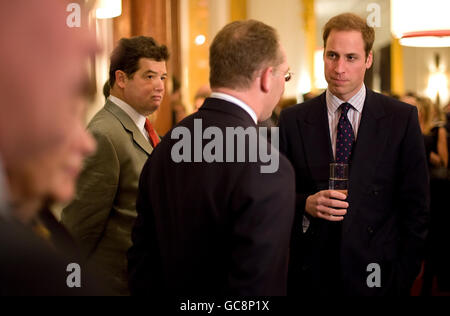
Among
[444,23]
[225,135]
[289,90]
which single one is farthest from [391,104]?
[289,90]

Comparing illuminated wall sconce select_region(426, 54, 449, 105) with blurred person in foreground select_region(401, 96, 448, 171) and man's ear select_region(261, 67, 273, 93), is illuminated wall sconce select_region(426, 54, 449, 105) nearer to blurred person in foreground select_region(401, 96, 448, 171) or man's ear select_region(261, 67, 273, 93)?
blurred person in foreground select_region(401, 96, 448, 171)

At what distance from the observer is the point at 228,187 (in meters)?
1.32

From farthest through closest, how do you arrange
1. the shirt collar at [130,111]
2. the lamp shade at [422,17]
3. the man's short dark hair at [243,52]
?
the lamp shade at [422,17], the shirt collar at [130,111], the man's short dark hair at [243,52]

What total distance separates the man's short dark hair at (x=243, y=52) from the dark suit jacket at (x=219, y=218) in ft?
0.27

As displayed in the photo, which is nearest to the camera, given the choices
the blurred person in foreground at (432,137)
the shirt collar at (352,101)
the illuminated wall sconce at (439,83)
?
the shirt collar at (352,101)

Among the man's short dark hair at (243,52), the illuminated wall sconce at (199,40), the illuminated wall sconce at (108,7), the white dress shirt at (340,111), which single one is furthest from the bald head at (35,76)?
the illuminated wall sconce at (199,40)

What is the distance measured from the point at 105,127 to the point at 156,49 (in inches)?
18.5

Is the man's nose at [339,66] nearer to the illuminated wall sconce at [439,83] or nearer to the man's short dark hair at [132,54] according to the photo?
the man's short dark hair at [132,54]

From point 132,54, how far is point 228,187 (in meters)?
1.19

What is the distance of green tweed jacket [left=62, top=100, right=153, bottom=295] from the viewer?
1990mm

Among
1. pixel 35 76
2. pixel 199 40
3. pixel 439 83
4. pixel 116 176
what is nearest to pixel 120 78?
pixel 116 176

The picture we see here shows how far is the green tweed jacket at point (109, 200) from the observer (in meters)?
1.99

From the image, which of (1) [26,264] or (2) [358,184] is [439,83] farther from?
(1) [26,264]
